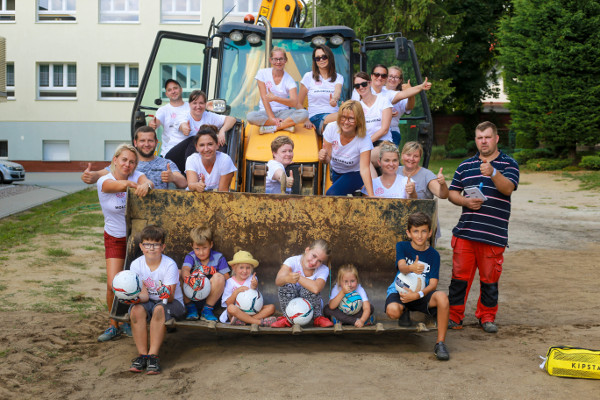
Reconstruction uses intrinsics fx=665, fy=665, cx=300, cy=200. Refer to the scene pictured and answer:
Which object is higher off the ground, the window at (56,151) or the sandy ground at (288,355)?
the window at (56,151)

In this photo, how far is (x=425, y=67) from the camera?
3086cm

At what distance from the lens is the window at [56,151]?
29.3 metres

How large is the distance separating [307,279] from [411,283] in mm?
828

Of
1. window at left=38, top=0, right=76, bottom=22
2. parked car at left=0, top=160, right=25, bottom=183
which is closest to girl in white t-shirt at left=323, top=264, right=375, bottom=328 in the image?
parked car at left=0, top=160, right=25, bottom=183

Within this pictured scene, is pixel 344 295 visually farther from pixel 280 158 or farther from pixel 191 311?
pixel 280 158

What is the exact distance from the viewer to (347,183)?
6441 millimetres

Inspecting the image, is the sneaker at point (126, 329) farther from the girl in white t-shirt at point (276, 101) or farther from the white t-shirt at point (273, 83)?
the white t-shirt at point (273, 83)

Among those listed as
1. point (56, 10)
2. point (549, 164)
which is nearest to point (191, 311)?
point (549, 164)

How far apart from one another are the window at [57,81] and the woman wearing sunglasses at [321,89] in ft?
78.6

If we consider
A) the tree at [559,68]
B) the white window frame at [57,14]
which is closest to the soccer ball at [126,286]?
the tree at [559,68]

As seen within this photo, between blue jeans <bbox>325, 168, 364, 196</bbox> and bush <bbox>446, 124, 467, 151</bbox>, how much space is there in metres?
28.0

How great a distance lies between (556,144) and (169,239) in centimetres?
2186

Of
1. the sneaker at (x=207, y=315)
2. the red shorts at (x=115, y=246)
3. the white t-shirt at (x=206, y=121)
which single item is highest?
the white t-shirt at (x=206, y=121)


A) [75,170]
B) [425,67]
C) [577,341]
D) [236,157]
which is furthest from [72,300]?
[425,67]
